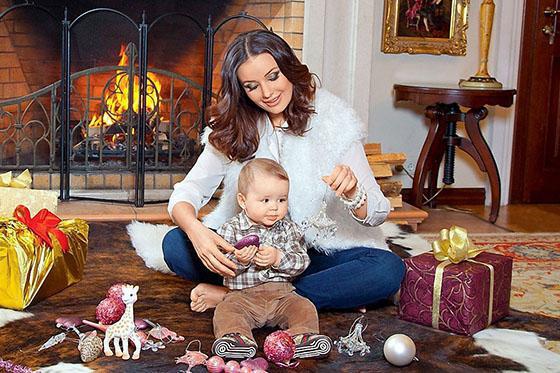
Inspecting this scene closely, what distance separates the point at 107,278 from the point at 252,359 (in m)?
0.79

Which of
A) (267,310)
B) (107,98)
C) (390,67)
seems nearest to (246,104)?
(267,310)

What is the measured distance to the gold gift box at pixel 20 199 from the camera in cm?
259

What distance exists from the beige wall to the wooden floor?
0.21 meters

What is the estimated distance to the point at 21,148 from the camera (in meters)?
3.83

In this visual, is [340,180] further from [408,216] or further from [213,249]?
[408,216]

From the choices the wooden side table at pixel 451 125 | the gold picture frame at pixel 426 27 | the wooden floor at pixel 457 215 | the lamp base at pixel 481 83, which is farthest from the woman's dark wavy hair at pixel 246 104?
the gold picture frame at pixel 426 27

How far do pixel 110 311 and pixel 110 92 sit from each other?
179cm

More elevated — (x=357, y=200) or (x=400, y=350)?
(x=357, y=200)

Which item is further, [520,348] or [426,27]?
[426,27]

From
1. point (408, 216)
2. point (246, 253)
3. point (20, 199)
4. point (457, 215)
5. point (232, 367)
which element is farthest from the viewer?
point (457, 215)

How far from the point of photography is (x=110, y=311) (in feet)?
7.08

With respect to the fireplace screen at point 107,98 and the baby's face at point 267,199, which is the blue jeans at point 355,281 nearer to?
the baby's face at point 267,199

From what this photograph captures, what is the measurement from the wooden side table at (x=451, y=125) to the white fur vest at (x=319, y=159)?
1525 millimetres

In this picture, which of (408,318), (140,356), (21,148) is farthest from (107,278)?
(21,148)
